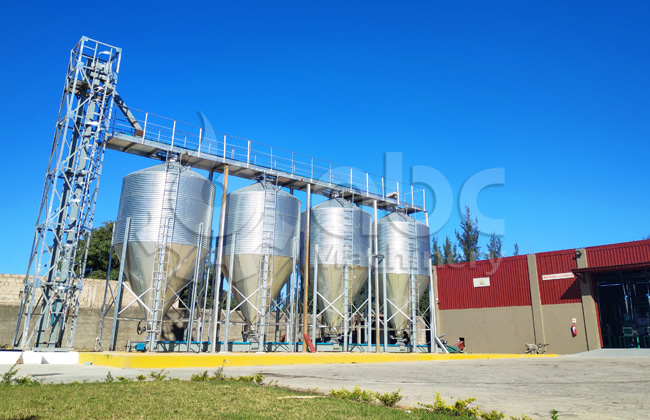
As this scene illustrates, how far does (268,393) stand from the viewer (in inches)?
328

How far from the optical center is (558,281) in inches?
1297

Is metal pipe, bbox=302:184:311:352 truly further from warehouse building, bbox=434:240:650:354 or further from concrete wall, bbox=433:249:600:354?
warehouse building, bbox=434:240:650:354

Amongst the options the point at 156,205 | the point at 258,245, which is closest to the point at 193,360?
the point at 156,205

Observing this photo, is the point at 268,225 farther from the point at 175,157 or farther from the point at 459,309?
the point at 459,309

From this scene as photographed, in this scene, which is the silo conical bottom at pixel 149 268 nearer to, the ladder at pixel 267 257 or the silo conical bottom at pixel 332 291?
the ladder at pixel 267 257

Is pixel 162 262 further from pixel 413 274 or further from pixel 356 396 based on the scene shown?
pixel 413 274

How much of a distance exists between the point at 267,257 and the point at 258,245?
0.90 metres

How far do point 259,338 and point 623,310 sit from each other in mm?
29577

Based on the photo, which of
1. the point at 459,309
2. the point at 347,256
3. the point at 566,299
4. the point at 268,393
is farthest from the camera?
the point at 459,309

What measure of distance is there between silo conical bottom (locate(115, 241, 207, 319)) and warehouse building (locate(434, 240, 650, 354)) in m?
23.9

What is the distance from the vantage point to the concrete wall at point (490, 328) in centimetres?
3416

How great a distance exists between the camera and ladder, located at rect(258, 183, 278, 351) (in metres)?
25.8

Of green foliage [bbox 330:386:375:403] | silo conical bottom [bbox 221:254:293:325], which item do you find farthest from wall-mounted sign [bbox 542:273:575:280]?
green foliage [bbox 330:386:375:403]

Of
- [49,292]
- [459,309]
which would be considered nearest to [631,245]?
[459,309]
